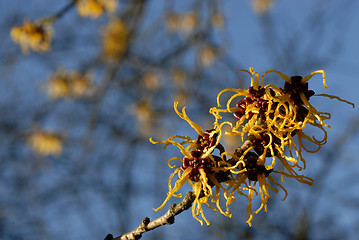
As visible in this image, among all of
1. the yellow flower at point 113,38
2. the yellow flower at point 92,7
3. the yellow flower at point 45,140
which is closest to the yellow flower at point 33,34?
the yellow flower at point 92,7

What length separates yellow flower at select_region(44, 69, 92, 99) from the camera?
13.8ft

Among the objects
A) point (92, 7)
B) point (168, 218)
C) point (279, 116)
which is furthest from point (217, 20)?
point (168, 218)

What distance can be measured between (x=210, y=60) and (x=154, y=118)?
0.92m

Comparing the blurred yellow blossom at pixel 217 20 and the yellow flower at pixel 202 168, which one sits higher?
the blurred yellow blossom at pixel 217 20

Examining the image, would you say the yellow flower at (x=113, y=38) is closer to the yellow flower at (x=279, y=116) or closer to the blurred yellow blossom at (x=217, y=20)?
the blurred yellow blossom at (x=217, y=20)

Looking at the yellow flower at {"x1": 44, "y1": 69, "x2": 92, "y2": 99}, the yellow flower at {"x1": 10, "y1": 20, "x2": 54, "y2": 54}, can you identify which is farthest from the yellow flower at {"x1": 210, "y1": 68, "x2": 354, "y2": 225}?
the yellow flower at {"x1": 44, "y1": 69, "x2": 92, "y2": 99}

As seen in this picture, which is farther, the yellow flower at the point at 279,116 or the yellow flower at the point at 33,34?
the yellow flower at the point at 33,34

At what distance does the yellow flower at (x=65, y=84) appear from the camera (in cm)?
419

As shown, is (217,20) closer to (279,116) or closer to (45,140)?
(45,140)

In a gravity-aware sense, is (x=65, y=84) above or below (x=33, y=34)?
above

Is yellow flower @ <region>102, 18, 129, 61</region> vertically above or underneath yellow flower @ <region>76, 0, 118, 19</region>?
above

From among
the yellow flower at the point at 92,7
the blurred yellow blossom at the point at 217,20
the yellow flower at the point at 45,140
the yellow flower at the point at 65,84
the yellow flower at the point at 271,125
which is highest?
the yellow flower at the point at 65,84

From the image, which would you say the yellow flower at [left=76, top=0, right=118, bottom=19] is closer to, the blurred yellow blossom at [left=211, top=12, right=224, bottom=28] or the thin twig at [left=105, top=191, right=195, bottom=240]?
the blurred yellow blossom at [left=211, top=12, right=224, bottom=28]

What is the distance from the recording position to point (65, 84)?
13.8 ft
